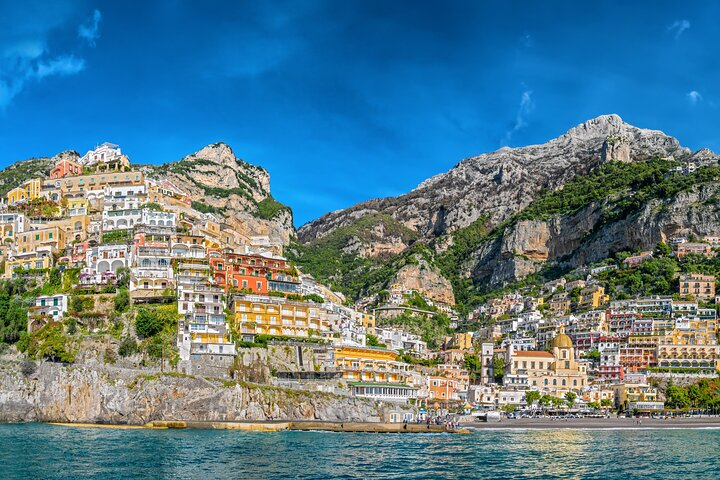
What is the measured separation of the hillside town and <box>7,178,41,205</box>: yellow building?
0.82ft

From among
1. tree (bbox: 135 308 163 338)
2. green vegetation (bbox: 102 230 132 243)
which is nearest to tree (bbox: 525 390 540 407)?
tree (bbox: 135 308 163 338)

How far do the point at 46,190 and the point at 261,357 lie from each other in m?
53.1

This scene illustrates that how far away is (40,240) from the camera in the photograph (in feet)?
360

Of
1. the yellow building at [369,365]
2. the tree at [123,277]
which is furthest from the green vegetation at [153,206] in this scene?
the yellow building at [369,365]

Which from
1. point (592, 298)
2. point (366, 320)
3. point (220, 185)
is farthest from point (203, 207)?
point (592, 298)

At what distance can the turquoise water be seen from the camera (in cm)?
4872

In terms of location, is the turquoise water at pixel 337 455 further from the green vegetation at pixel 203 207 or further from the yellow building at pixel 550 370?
the green vegetation at pixel 203 207

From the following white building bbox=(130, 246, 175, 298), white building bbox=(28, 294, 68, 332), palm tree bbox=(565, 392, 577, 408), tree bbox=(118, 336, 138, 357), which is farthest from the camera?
palm tree bbox=(565, 392, 577, 408)

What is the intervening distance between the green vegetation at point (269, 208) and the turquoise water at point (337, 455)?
102224 millimetres

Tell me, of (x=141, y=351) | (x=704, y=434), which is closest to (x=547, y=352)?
(x=704, y=434)

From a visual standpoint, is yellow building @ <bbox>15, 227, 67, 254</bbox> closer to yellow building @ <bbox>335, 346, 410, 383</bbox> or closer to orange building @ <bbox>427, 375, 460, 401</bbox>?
yellow building @ <bbox>335, 346, 410, 383</bbox>

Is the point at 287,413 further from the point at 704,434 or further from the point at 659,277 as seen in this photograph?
the point at 659,277

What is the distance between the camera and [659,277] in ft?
454

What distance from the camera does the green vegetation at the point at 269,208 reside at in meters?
175
